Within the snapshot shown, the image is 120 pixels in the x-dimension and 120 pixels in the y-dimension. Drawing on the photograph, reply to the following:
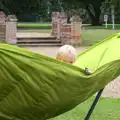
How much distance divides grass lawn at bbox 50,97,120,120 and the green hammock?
2209mm

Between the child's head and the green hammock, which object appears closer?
the green hammock

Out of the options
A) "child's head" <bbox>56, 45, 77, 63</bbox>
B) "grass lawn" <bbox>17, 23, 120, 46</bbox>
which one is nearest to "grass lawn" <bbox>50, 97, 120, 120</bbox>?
"child's head" <bbox>56, 45, 77, 63</bbox>

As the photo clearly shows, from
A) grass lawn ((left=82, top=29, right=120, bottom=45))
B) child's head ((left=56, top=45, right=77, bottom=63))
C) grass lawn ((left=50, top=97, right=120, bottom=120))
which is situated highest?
child's head ((left=56, top=45, right=77, bottom=63))

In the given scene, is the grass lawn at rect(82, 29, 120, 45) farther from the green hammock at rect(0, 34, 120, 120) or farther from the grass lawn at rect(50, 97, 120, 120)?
the green hammock at rect(0, 34, 120, 120)

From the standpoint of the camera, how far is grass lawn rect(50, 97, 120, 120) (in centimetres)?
602

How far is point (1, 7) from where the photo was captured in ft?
126

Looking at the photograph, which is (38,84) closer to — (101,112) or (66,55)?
(66,55)

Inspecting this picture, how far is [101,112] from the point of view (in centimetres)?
639

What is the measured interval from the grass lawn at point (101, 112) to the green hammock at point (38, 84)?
2209 millimetres

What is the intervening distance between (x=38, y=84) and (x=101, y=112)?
3.09 meters

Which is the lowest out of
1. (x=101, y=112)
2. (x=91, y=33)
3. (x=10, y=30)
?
(x=101, y=112)

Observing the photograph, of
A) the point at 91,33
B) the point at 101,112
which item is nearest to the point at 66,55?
the point at 101,112

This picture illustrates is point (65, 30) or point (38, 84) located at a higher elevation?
point (65, 30)

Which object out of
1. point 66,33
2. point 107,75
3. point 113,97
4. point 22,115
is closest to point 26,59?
point 22,115
